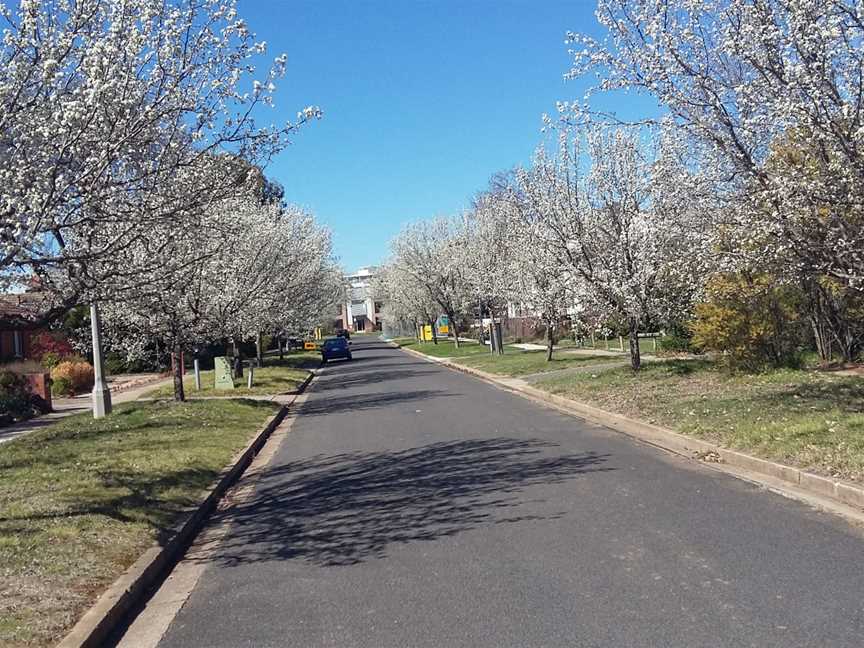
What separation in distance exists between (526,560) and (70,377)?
25.5m

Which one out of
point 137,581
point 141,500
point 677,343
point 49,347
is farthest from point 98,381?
point 49,347

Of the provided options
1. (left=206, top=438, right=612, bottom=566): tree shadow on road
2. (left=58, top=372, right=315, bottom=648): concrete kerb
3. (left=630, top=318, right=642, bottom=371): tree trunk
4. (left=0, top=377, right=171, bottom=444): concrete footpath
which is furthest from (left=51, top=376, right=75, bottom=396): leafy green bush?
(left=58, top=372, right=315, bottom=648): concrete kerb

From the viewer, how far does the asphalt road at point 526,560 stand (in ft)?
17.5

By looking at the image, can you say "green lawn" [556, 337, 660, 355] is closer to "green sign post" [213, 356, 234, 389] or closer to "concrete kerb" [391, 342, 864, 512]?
"green sign post" [213, 356, 234, 389]

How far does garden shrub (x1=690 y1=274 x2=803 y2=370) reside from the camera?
1912 cm

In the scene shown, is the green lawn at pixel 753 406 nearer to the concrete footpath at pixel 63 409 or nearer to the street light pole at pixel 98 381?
the street light pole at pixel 98 381

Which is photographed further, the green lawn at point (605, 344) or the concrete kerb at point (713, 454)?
the green lawn at point (605, 344)

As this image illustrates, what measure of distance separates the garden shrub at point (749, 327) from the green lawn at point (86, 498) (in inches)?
389

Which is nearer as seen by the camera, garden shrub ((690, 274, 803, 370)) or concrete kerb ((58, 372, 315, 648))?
concrete kerb ((58, 372, 315, 648))

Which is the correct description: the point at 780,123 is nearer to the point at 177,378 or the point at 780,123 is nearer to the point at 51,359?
the point at 177,378

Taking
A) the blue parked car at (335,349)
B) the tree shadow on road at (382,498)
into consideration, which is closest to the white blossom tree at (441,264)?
the blue parked car at (335,349)

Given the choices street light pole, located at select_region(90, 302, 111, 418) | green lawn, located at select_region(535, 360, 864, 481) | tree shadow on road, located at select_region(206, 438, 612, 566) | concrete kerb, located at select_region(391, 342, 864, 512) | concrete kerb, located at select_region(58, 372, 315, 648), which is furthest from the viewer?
street light pole, located at select_region(90, 302, 111, 418)

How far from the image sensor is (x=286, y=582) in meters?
6.71

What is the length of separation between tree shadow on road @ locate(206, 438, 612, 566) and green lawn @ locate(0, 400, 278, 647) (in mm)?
908
